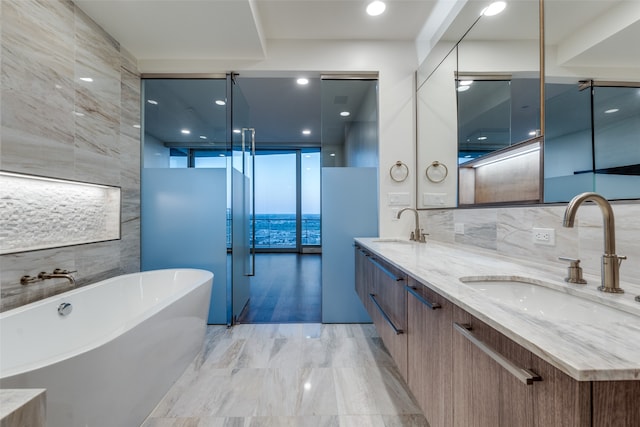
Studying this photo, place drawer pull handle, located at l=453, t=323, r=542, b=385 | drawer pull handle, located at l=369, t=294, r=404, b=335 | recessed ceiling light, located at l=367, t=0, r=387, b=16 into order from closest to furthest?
drawer pull handle, located at l=453, t=323, r=542, b=385 < drawer pull handle, located at l=369, t=294, r=404, b=335 < recessed ceiling light, located at l=367, t=0, r=387, b=16

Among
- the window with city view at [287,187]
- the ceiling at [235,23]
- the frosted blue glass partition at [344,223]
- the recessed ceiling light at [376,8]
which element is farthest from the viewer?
the window with city view at [287,187]

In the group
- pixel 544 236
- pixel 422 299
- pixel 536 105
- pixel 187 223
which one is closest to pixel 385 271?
pixel 422 299

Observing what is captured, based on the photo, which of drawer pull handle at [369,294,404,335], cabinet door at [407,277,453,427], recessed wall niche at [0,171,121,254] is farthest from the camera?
recessed wall niche at [0,171,121,254]

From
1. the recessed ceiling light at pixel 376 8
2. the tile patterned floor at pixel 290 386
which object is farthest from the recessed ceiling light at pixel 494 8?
the tile patterned floor at pixel 290 386

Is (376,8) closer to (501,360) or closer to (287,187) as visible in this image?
(501,360)

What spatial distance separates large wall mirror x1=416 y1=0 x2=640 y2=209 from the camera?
97 centimetres

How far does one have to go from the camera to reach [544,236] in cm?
131

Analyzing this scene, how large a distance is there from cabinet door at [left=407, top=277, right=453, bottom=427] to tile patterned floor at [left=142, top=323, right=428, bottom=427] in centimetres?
54

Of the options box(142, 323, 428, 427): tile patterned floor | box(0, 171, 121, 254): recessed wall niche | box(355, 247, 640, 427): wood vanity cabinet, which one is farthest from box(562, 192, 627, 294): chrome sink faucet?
box(0, 171, 121, 254): recessed wall niche

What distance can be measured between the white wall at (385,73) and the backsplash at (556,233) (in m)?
0.73

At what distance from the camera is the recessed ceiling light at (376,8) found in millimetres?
2225

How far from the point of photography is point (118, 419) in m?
1.20

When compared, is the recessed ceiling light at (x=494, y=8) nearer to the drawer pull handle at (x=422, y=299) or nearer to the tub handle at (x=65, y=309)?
the drawer pull handle at (x=422, y=299)

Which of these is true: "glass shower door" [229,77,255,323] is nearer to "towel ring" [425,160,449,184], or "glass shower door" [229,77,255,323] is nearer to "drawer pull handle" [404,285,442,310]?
"towel ring" [425,160,449,184]
